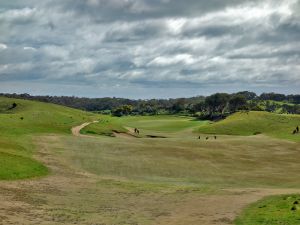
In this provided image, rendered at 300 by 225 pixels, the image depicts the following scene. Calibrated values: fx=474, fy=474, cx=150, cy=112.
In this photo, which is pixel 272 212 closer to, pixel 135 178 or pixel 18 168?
pixel 135 178

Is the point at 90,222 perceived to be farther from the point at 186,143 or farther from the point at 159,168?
the point at 186,143

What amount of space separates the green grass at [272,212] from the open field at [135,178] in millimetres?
1092

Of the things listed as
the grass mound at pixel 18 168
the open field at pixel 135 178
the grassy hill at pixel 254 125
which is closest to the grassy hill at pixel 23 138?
the grass mound at pixel 18 168

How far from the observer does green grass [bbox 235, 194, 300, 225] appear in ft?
107

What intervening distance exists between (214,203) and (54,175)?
1912cm

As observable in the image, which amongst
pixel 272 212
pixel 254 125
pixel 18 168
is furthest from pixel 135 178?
pixel 254 125

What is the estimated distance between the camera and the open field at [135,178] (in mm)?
33938

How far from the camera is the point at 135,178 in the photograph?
54.1m

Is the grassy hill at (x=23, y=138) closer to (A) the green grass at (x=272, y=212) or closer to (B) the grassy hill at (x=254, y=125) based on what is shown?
(A) the green grass at (x=272, y=212)

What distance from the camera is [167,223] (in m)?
31.9

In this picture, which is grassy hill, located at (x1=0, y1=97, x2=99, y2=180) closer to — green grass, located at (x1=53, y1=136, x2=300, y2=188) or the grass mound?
the grass mound

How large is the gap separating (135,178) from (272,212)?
70.5ft

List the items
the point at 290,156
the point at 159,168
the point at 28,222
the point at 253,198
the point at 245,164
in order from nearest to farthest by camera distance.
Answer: the point at 28,222 < the point at 253,198 < the point at 159,168 < the point at 245,164 < the point at 290,156

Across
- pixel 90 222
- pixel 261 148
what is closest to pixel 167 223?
pixel 90 222
